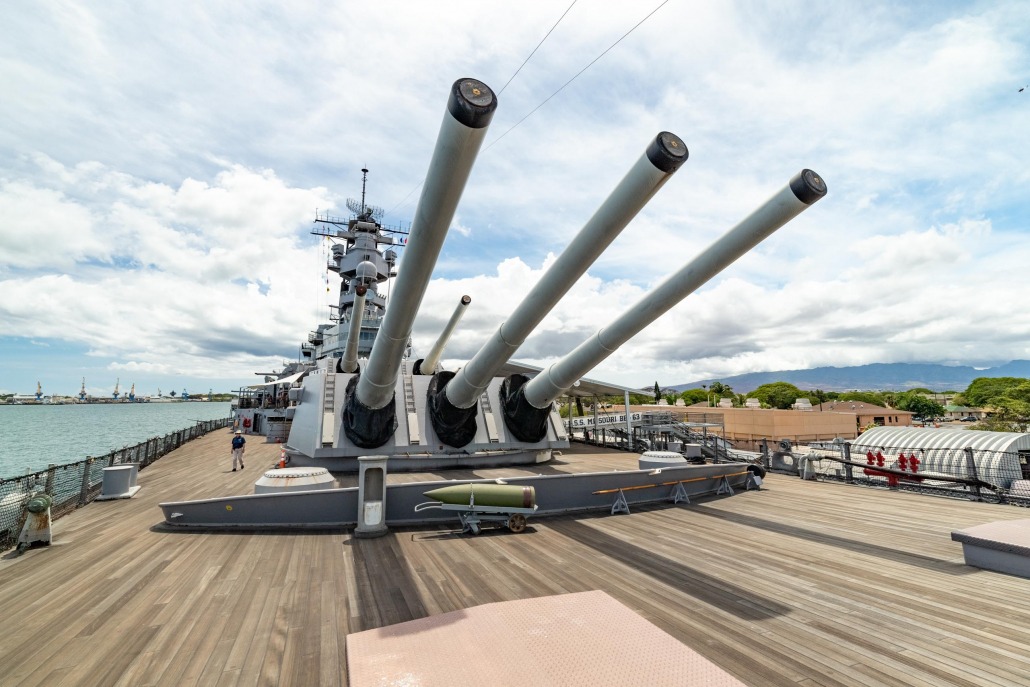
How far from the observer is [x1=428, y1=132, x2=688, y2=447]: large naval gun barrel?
5.20 meters

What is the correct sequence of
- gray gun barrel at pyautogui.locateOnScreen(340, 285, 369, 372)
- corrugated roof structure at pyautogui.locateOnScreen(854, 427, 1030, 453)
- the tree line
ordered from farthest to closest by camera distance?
the tree line → corrugated roof structure at pyautogui.locateOnScreen(854, 427, 1030, 453) → gray gun barrel at pyautogui.locateOnScreen(340, 285, 369, 372)

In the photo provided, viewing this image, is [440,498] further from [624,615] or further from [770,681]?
[770,681]

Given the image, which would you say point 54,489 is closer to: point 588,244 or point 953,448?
point 588,244

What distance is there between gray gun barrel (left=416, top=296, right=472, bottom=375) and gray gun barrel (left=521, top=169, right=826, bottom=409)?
2.79 m

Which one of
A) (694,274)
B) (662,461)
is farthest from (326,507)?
(662,461)

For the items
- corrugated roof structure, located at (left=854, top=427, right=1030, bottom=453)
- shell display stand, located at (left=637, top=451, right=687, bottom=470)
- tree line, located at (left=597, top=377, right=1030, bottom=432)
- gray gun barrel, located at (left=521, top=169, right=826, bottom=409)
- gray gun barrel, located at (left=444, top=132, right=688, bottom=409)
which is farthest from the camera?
tree line, located at (left=597, top=377, right=1030, bottom=432)

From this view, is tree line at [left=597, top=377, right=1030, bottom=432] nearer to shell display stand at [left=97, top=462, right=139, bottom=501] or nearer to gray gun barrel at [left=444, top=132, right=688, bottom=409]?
gray gun barrel at [left=444, top=132, right=688, bottom=409]

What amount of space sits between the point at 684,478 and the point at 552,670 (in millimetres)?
7064

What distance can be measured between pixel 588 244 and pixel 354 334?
8.23m

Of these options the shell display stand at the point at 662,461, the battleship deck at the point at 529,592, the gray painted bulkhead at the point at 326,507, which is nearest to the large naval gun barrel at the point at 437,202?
the gray painted bulkhead at the point at 326,507

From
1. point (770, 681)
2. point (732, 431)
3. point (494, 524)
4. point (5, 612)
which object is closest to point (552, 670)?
point (770, 681)

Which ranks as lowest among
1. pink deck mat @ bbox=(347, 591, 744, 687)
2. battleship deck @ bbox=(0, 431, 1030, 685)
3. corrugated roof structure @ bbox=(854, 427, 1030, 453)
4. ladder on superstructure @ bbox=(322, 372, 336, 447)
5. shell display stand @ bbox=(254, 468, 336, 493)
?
battleship deck @ bbox=(0, 431, 1030, 685)

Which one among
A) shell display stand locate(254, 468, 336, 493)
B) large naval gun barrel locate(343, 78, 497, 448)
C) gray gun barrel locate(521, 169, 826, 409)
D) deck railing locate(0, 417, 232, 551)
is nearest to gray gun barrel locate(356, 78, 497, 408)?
large naval gun barrel locate(343, 78, 497, 448)

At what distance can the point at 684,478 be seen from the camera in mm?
9297
